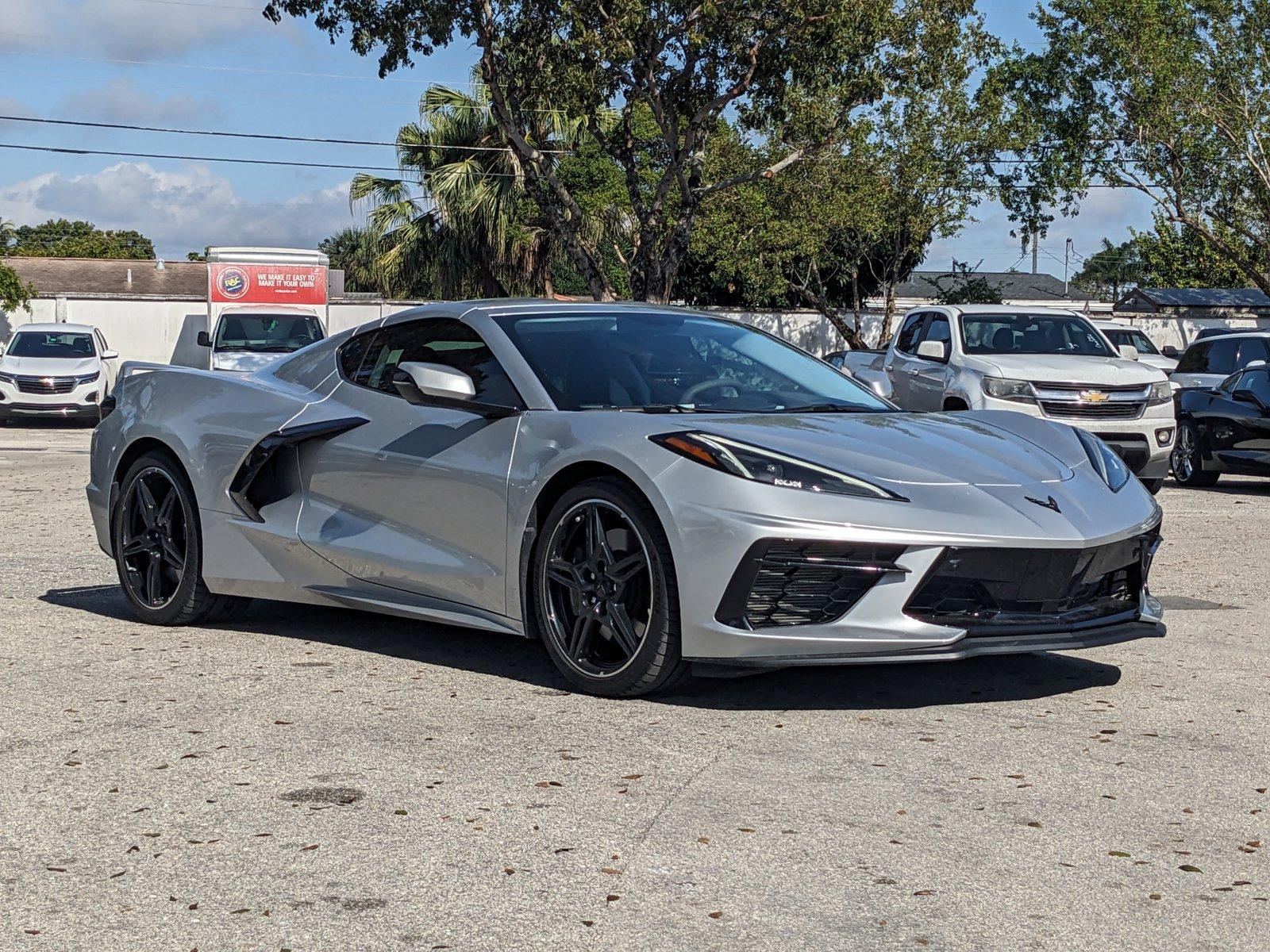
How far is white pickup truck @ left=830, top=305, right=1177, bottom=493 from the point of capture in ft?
46.9

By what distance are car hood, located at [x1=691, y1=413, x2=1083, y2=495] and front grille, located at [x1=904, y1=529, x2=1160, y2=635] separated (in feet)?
1.00

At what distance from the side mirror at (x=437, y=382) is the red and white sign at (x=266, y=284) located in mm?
23067

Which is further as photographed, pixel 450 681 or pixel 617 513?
pixel 450 681

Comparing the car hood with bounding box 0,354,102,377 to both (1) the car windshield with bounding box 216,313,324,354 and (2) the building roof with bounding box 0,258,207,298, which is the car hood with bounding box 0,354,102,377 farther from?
(2) the building roof with bounding box 0,258,207,298

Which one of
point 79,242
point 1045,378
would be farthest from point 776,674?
point 79,242

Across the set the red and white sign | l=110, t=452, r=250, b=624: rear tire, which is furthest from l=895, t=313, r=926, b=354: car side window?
the red and white sign

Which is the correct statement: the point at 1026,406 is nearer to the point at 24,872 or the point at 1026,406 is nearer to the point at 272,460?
the point at 272,460

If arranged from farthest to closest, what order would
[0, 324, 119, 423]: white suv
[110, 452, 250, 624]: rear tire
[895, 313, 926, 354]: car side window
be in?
[0, 324, 119, 423]: white suv
[895, 313, 926, 354]: car side window
[110, 452, 250, 624]: rear tire

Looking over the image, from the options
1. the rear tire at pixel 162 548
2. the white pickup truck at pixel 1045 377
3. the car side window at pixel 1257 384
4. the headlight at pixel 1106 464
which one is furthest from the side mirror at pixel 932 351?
the rear tire at pixel 162 548

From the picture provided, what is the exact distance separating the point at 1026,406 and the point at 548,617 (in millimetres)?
9809

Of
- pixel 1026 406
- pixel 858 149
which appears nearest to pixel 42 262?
pixel 858 149

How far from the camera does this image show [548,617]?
547 centimetres

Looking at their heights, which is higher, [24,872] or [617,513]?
[617,513]

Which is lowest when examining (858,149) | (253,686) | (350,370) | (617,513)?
(253,686)
